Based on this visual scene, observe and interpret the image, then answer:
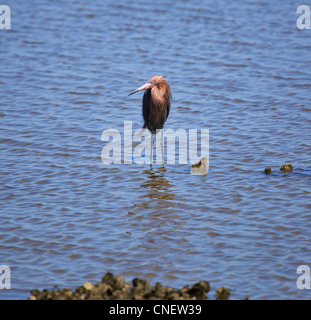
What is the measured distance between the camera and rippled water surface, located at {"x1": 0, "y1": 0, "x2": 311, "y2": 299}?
556 cm

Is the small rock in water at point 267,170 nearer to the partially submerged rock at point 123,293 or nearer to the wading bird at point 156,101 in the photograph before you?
the wading bird at point 156,101

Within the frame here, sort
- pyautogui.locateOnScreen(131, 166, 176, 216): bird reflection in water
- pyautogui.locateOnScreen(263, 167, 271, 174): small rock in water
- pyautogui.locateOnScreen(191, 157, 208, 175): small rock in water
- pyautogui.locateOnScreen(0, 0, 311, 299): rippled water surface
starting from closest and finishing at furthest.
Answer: pyautogui.locateOnScreen(0, 0, 311, 299): rippled water surface → pyautogui.locateOnScreen(131, 166, 176, 216): bird reflection in water → pyautogui.locateOnScreen(263, 167, 271, 174): small rock in water → pyautogui.locateOnScreen(191, 157, 208, 175): small rock in water

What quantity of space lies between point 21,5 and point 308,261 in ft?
47.9

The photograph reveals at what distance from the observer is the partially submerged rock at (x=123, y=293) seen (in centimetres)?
444

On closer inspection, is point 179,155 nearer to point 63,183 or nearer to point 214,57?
point 63,183

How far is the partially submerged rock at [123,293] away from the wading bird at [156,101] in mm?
4271

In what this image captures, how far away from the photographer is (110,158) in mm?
8406

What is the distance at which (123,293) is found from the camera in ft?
14.8

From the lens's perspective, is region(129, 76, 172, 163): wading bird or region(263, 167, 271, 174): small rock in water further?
region(129, 76, 172, 163): wading bird

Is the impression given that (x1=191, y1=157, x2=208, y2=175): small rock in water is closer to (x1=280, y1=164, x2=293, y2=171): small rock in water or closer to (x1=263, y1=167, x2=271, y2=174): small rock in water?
(x1=263, y1=167, x2=271, y2=174): small rock in water

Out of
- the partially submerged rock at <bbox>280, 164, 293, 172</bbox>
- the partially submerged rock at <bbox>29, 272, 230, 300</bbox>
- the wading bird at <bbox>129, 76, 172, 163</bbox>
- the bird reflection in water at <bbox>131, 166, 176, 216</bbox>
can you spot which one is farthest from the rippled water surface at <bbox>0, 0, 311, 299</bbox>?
the wading bird at <bbox>129, 76, 172, 163</bbox>

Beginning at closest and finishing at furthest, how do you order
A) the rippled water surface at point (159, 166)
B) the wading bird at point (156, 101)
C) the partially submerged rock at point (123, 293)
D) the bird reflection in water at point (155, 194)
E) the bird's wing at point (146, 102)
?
the partially submerged rock at point (123, 293)
the rippled water surface at point (159, 166)
the bird reflection in water at point (155, 194)
the wading bird at point (156, 101)
the bird's wing at point (146, 102)

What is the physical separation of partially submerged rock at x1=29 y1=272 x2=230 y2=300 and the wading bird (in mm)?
4271

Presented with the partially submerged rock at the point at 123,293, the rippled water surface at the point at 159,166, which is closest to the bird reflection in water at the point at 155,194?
the rippled water surface at the point at 159,166
